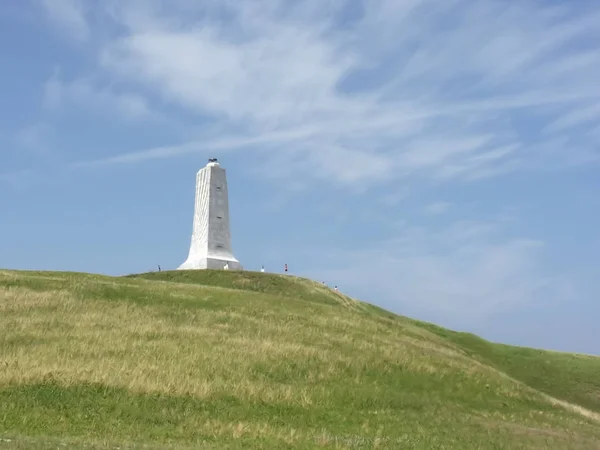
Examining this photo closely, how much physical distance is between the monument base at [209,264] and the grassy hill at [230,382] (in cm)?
2685

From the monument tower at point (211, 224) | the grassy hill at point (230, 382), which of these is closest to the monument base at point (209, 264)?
the monument tower at point (211, 224)

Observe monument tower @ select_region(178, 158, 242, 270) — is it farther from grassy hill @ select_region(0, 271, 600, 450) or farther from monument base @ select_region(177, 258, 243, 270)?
grassy hill @ select_region(0, 271, 600, 450)

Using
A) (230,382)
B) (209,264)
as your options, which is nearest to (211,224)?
(209,264)

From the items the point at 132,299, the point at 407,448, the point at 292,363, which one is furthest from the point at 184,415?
the point at 132,299

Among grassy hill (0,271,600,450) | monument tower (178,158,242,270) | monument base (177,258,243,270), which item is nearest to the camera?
grassy hill (0,271,600,450)

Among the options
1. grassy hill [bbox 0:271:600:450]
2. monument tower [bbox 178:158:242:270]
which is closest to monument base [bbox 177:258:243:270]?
monument tower [bbox 178:158:242:270]

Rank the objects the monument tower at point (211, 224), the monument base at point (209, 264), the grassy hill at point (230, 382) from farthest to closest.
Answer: the monument tower at point (211, 224) < the monument base at point (209, 264) < the grassy hill at point (230, 382)

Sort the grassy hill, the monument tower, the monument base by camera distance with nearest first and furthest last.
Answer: the grassy hill → the monument base → the monument tower

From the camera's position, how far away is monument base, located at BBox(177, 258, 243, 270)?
73250 millimetres

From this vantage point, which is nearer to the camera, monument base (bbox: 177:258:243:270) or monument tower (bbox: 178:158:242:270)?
monument base (bbox: 177:258:243:270)

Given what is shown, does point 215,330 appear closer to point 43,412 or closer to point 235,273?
point 43,412

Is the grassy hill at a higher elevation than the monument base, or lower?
lower

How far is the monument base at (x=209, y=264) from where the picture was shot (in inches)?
2884

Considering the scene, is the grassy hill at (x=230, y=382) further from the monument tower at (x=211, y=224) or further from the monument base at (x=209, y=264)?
the monument tower at (x=211, y=224)
